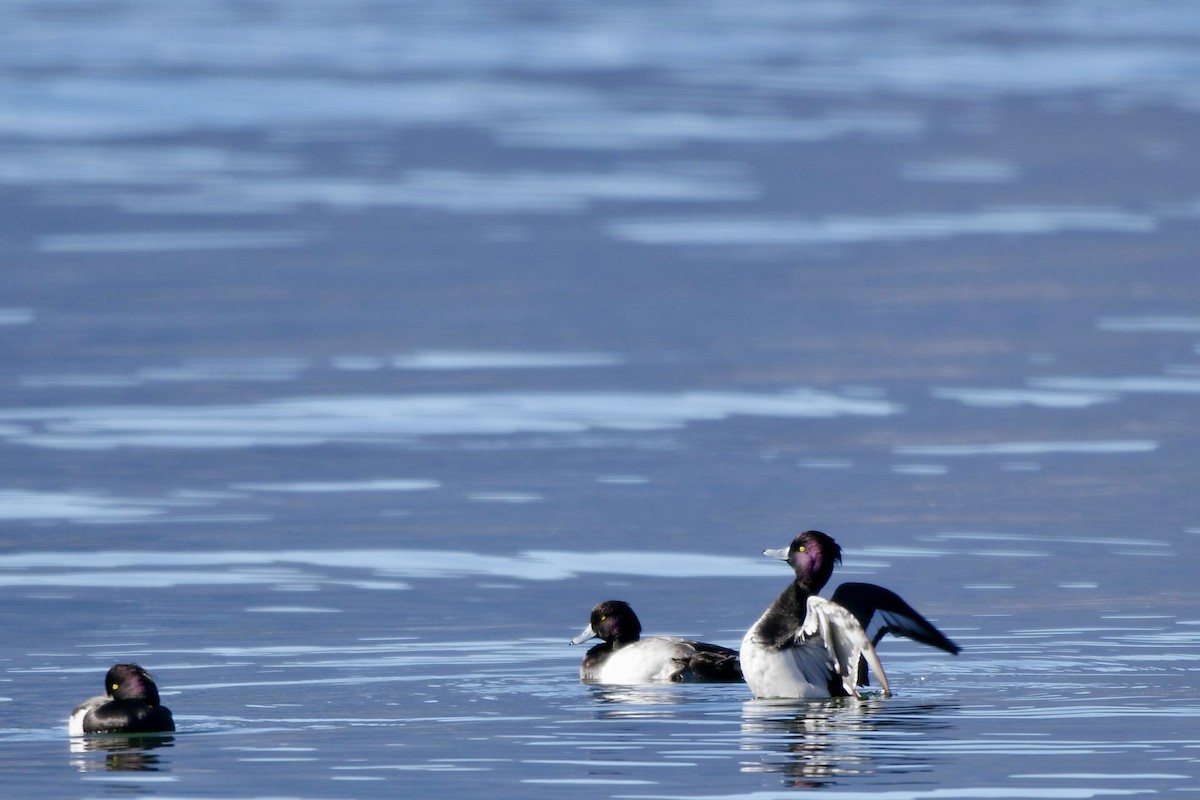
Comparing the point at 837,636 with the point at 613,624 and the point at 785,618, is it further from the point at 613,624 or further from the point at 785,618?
the point at 613,624

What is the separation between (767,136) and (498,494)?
2546cm

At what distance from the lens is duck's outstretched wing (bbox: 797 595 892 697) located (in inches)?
440

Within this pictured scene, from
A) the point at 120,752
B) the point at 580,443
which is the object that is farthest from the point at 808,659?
the point at 580,443

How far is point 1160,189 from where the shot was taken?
3494cm

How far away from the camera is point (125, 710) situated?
10258 mm

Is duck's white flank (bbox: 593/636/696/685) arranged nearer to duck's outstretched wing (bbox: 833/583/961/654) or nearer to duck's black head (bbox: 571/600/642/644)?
duck's black head (bbox: 571/600/642/644)

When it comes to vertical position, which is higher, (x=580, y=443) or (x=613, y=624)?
(x=580, y=443)

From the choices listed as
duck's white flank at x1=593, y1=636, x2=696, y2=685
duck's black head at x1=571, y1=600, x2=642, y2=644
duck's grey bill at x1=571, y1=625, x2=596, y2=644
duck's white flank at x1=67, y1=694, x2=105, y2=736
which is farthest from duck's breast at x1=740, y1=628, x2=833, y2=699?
duck's white flank at x1=67, y1=694, x2=105, y2=736

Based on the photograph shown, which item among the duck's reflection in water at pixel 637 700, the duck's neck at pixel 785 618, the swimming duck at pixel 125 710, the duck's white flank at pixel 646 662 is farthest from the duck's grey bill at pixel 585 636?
the swimming duck at pixel 125 710

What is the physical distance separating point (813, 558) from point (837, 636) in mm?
391

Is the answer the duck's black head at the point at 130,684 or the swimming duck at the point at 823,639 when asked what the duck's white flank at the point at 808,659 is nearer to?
the swimming duck at the point at 823,639

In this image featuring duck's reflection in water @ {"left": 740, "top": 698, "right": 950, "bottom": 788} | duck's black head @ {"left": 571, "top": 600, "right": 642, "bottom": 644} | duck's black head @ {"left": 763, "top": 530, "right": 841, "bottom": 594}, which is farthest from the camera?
duck's black head @ {"left": 571, "top": 600, "right": 642, "bottom": 644}

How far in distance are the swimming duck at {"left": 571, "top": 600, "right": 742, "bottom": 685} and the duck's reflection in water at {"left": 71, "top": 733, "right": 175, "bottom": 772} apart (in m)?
2.19

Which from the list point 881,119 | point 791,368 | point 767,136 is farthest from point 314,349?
point 881,119
